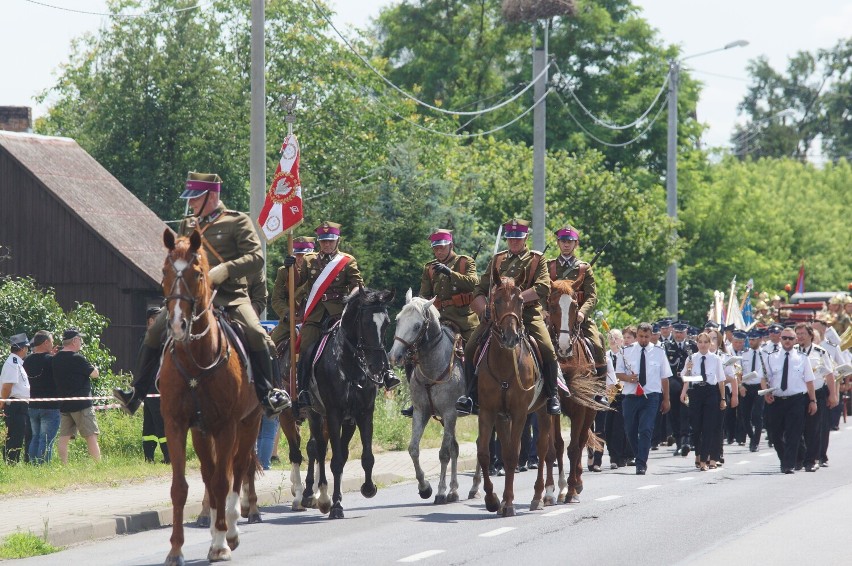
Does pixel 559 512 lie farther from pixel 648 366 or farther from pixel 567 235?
pixel 648 366

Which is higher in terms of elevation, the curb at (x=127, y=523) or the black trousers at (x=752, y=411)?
Answer: the black trousers at (x=752, y=411)

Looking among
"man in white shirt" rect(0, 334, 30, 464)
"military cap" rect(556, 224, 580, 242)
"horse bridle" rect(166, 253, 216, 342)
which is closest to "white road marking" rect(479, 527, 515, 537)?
"horse bridle" rect(166, 253, 216, 342)

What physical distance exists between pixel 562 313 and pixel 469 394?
6.18 feet

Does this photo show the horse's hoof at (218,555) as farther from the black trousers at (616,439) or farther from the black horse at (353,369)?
the black trousers at (616,439)

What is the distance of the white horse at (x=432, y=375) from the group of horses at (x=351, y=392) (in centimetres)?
1

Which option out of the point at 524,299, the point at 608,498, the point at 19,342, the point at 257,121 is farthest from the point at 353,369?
the point at 257,121

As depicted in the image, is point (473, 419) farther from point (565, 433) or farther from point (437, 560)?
point (437, 560)

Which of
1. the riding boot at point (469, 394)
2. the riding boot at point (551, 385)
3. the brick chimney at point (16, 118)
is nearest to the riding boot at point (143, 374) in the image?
the riding boot at point (469, 394)

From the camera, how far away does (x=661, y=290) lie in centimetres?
5606

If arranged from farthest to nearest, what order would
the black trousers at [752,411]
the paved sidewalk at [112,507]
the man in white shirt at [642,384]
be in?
the black trousers at [752,411] < the man in white shirt at [642,384] < the paved sidewalk at [112,507]

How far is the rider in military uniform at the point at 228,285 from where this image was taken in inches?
489

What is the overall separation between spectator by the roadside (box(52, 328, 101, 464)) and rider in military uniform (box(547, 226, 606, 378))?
20.3 feet

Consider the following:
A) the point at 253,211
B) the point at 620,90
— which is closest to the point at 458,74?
the point at 620,90

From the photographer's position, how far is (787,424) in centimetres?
2144
